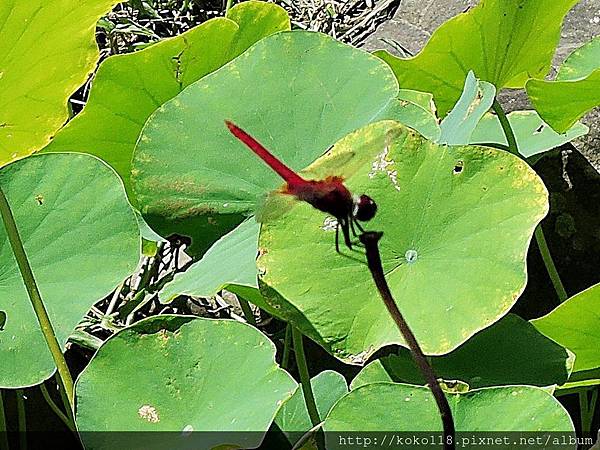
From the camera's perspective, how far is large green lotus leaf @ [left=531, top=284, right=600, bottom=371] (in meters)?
0.73

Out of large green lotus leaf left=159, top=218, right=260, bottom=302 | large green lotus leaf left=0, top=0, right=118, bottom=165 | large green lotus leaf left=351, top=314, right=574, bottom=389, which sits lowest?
large green lotus leaf left=351, top=314, right=574, bottom=389

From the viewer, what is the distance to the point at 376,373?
2.57 feet

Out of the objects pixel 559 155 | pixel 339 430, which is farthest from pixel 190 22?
pixel 339 430

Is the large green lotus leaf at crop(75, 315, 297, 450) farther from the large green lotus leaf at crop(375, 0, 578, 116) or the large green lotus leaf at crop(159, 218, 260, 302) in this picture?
the large green lotus leaf at crop(375, 0, 578, 116)

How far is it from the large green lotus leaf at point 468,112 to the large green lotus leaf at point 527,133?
12 centimetres

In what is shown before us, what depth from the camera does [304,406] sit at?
0.81 metres

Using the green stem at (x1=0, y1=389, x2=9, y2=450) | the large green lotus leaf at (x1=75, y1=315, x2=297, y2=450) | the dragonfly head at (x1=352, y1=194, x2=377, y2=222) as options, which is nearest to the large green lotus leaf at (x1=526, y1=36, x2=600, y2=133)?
the large green lotus leaf at (x1=75, y1=315, x2=297, y2=450)

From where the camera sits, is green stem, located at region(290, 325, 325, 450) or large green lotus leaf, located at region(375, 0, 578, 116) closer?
green stem, located at region(290, 325, 325, 450)

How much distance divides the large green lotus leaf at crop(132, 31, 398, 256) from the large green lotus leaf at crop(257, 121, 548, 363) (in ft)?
0.36

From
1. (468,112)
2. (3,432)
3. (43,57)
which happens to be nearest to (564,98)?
(468,112)

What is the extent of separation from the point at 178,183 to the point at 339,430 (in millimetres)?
328

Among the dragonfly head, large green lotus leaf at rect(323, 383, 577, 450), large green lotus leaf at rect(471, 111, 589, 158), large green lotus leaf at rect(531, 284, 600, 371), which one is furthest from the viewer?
large green lotus leaf at rect(471, 111, 589, 158)

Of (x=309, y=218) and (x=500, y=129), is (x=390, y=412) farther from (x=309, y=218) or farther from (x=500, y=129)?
(x=500, y=129)

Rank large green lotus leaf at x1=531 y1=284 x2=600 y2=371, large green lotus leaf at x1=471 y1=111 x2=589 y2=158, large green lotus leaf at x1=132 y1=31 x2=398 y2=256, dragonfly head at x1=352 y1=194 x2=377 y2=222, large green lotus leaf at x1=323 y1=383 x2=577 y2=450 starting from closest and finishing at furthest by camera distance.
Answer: dragonfly head at x1=352 y1=194 x2=377 y2=222 < large green lotus leaf at x1=323 y1=383 x2=577 y2=450 < large green lotus leaf at x1=531 y1=284 x2=600 y2=371 < large green lotus leaf at x1=132 y1=31 x2=398 y2=256 < large green lotus leaf at x1=471 y1=111 x2=589 y2=158
